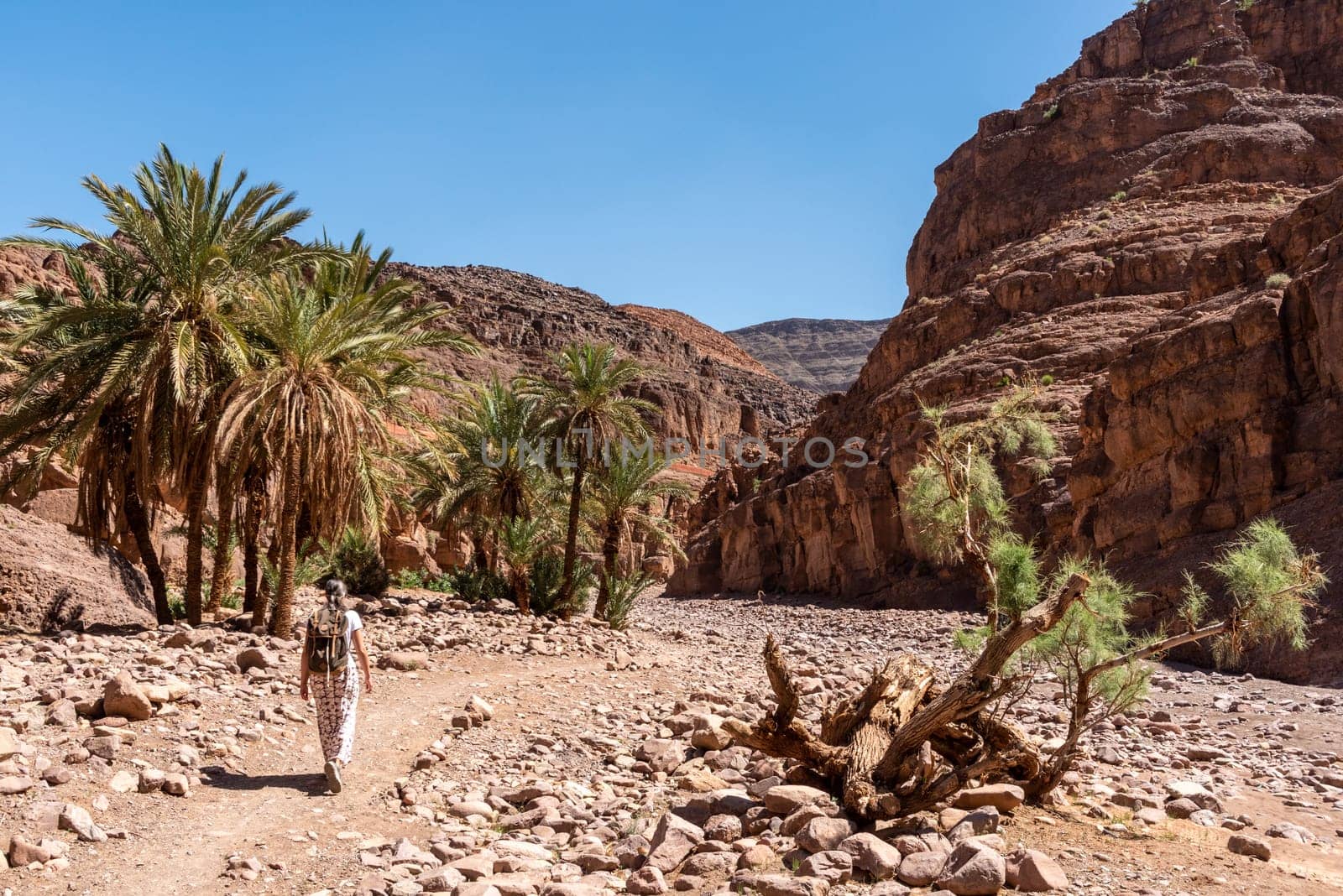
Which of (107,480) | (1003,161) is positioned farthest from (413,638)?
(1003,161)

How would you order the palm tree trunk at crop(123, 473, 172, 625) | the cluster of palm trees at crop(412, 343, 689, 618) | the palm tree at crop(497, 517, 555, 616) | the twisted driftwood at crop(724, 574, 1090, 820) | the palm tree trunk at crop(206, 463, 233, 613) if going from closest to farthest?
the twisted driftwood at crop(724, 574, 1090, 820) → the palm tree trunk at crop(123, 473, 172, 625) → the palm tree trunk at crop(206, 463, 233, 613) → the cluster of palm trees at crop(412, 343, 689, 618) → the palm tree at crop(497, 517, 555, 616)

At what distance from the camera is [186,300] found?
13648 mm

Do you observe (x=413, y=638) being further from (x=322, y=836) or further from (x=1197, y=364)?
(x=1197, y=364)

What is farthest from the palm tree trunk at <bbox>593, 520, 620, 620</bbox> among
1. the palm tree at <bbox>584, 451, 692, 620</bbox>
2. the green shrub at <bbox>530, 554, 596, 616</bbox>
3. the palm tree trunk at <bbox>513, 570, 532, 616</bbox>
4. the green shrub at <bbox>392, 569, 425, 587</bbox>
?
the green shrub at <bbox>392, 569, 425, 587</bbox>

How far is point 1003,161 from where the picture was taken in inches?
2253

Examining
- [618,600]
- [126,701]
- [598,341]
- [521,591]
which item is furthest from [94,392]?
[598,341]

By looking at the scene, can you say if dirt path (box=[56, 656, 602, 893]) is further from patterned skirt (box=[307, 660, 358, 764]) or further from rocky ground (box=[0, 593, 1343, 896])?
patterned skirt (box=[307, 660, 358, 764])

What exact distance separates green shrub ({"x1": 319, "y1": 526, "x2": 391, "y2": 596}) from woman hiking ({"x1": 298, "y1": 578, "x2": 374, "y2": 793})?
44.6ft

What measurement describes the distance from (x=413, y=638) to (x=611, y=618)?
8.22m

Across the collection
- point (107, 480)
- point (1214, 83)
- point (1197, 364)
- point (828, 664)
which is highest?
point (1214, 83)

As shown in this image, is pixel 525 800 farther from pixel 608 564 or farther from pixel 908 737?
pixel 608 564

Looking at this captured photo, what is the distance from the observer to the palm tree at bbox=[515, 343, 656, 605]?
67.3 feet

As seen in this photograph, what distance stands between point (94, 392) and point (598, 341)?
202ft

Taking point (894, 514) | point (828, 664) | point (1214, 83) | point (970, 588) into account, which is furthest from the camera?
point (1214, 83)
